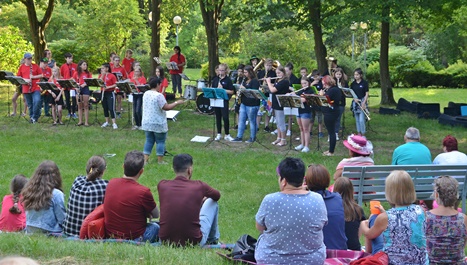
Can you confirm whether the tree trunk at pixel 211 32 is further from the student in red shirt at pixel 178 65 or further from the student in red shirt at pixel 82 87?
the student in red shirt at pixel 82 87

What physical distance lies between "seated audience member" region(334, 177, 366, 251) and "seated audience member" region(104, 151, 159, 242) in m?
2.07

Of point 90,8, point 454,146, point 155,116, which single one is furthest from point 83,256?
point 90,8

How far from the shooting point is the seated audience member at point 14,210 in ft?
28.3

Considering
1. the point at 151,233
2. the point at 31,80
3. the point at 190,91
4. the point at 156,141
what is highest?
the point at 31,80

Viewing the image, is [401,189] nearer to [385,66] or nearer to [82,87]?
[82,87]

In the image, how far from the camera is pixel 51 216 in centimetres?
860

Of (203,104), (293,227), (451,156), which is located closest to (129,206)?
(293,227)

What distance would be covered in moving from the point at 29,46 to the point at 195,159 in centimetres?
2121

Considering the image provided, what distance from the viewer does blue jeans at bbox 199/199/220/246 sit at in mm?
8258

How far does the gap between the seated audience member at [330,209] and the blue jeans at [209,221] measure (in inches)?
57.1

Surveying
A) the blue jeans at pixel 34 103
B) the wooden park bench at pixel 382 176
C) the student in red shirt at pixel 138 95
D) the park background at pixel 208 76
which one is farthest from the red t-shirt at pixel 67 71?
the wooden park bench at pixel 382 176

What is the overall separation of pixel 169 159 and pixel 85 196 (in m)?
7.45

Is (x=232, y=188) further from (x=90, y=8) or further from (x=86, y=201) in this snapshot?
(x=90, y=8)

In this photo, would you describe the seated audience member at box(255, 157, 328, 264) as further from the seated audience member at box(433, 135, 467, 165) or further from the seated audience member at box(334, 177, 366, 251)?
the seated audience member at box(433, 135, 467, 165)
